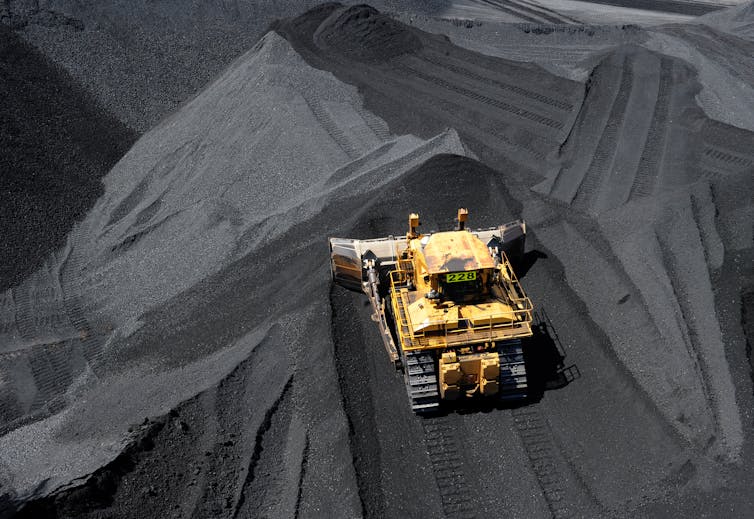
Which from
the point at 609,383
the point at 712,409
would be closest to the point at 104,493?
the point at 609,383

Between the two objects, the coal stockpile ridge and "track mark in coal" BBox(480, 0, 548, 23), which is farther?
"track mark in coal" BBox(480, 0, 548, 23)

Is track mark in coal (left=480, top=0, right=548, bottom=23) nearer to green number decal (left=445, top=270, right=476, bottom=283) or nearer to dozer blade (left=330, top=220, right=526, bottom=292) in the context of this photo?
dozer blade (left=330, top=220, right=526, bottom=292)

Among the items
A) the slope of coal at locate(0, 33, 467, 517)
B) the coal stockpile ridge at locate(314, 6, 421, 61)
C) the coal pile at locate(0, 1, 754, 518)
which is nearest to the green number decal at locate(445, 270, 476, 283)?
the coal pile at locate(0, 1, 754, 518)

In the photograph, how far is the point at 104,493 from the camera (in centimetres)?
1114

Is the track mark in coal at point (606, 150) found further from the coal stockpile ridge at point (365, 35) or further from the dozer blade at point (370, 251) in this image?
the coal stockpile ridge at point (365, 35)

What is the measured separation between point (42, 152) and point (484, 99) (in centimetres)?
1320

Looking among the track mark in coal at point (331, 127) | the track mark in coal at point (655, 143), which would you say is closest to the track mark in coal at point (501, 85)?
the track mark in coal at point (655, 143)

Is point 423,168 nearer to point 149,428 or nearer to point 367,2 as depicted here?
point 149,428

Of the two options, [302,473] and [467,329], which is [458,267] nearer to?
[467,329]

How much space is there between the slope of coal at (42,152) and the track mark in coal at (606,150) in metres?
13.3

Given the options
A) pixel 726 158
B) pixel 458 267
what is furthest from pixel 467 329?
pixel 726 158

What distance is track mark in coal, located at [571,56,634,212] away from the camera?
1822 centimetres

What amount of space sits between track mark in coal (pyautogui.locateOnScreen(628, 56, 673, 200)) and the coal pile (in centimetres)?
9

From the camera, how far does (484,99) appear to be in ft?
75.3
